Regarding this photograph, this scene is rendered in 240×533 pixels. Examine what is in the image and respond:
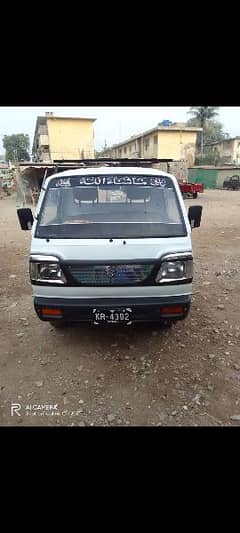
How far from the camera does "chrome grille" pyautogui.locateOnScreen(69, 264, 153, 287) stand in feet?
9.38

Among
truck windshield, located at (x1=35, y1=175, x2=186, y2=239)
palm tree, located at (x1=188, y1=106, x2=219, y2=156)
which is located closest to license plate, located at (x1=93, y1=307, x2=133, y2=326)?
truck windshield, located at (x1=35, y1=175, x2=186, y2=239)

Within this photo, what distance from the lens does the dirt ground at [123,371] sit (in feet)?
8.76

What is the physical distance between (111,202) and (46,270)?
4.09ft

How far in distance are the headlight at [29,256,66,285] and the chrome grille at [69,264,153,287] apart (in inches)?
4.9

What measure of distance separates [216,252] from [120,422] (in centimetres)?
572

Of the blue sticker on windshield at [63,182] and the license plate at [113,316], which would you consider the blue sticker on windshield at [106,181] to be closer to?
the blue sticker on windshield at [63,182]

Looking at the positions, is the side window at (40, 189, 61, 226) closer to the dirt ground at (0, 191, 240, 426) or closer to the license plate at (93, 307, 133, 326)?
the license plate at (93, 307, 133, 326)

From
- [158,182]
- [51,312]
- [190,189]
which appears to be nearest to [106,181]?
[158,182]

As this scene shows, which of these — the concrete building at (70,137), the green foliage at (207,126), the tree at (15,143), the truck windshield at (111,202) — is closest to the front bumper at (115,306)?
the truck windshield at (111,202)

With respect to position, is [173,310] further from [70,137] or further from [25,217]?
[70,137]

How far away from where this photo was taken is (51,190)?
3.63m

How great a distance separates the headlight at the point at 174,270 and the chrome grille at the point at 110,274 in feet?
0.41

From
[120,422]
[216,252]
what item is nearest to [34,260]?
[120,422]

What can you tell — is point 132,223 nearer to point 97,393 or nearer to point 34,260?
point 34,260
